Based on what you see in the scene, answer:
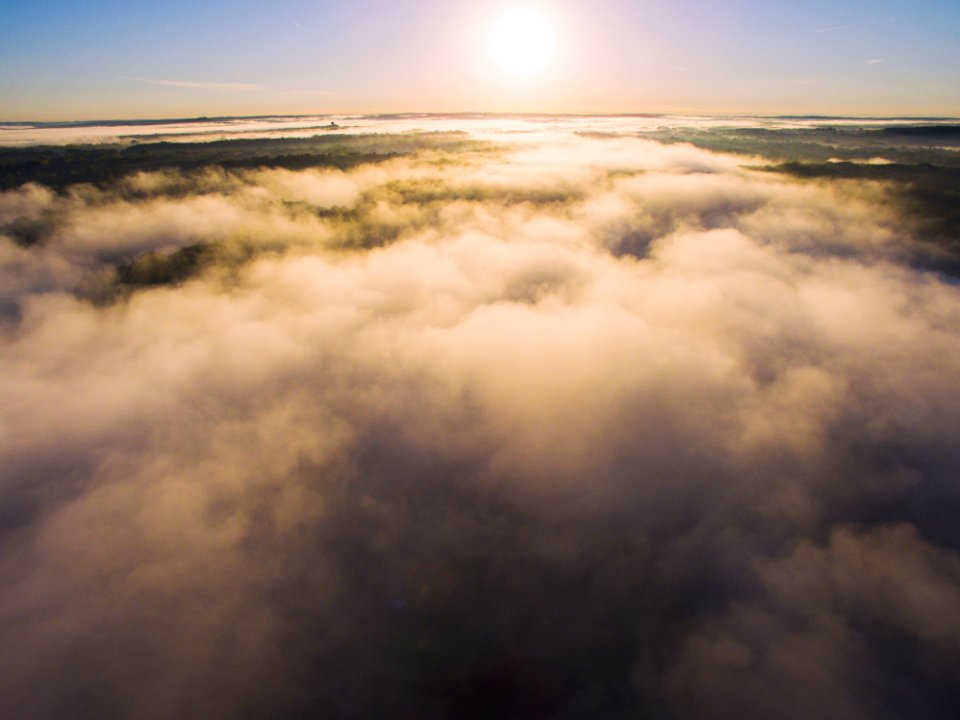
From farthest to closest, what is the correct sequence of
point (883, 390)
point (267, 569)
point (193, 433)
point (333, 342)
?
point (333, 342), point (883, 390), point (193, 433), point (267, 569)

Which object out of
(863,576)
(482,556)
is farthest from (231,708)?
(863,576)

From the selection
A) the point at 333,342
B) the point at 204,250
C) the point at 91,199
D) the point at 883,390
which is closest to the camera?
the point at 883,390

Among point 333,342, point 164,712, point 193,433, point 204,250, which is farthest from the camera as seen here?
point 204,250

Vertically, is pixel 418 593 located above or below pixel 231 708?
above

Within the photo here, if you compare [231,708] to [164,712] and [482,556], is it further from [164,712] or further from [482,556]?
[482,556]

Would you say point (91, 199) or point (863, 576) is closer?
point (863, 576)

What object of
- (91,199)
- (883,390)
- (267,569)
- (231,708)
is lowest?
(231,708)

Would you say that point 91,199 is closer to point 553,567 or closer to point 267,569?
point 267,569

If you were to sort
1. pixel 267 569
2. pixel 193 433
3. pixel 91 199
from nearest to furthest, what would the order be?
pixel 267 569 < pixel 193 433 < pixel 91 199

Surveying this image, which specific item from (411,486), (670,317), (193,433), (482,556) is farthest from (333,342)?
(670,317)
